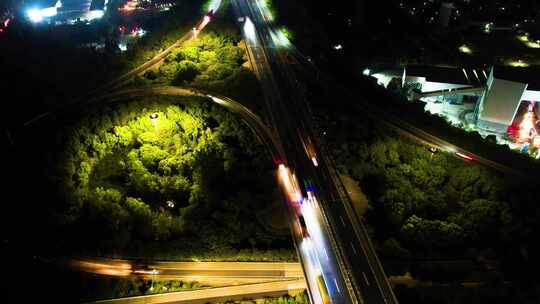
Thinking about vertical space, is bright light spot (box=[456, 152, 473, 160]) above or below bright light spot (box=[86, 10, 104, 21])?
below

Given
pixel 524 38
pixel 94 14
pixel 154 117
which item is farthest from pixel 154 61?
pixel 524 38

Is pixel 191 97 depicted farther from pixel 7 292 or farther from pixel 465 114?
pixel 465 114

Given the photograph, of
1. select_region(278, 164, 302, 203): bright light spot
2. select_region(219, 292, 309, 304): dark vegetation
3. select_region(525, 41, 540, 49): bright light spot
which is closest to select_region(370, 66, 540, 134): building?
select_region(525, 41, 540, 49): bright light spot

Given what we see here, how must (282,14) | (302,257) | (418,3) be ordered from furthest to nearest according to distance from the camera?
1. (418,3)
2. (282,14)
3. (302,257)

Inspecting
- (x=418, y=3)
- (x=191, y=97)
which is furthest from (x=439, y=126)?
(x=418, y=3)

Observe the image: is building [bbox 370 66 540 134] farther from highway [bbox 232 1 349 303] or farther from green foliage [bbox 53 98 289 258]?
green foliage [bbox 53 98 289 258]
